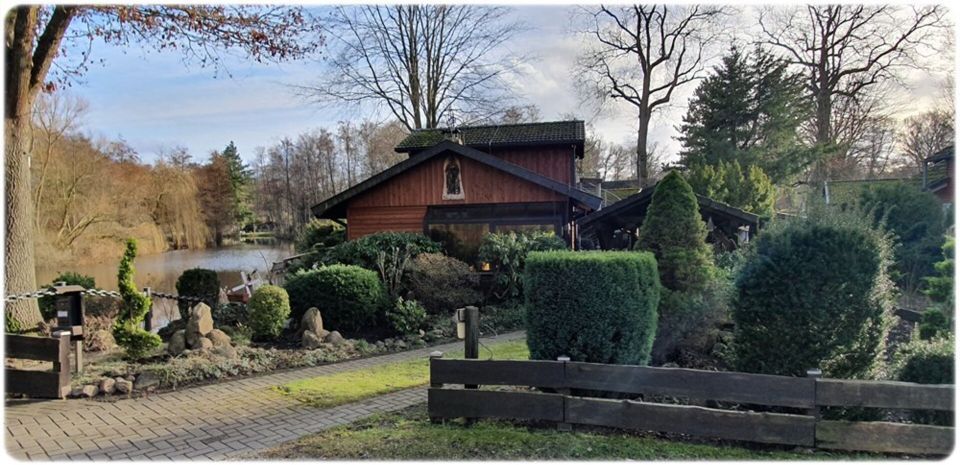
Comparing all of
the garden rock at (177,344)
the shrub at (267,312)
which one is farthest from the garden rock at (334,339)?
Result: the garden rock at (177,344)

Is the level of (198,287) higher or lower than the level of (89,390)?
higher

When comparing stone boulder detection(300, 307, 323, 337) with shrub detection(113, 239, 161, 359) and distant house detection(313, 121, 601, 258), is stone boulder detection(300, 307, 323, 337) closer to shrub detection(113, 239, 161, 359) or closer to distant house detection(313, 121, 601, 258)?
shrub detection(113, 239, 161, 359)

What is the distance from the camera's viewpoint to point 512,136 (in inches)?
708

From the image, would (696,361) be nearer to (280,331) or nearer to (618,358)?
(618,358)

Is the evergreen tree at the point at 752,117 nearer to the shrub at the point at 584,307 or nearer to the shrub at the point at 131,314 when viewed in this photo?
the shrub at the point at 584,307

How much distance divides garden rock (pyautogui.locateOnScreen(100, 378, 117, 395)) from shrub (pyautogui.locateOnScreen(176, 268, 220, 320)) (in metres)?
4.58

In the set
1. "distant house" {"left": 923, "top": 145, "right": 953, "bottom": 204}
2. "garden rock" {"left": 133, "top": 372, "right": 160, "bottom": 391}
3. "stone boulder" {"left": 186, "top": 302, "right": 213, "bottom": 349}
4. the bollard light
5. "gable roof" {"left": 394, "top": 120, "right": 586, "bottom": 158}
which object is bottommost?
"garden rock" {"left": 133, "top": 372, "right": 160, "bottom": 391}

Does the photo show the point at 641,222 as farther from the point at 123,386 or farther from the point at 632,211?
the point at 123,386

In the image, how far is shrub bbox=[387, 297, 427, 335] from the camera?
8742 mm

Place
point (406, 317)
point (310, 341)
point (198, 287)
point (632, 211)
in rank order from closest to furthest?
1. point (310, 341)
2. point (406, 317)
3. point (198, 287)
4. point (632, 211)

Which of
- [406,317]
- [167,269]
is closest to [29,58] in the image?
[406,317]

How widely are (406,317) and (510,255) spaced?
10.7ft

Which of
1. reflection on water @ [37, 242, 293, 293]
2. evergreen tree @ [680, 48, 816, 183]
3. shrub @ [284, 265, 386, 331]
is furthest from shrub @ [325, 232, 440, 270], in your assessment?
evergreen tree @ [680, 48, 816, 183]

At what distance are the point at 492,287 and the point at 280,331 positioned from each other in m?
4.68
